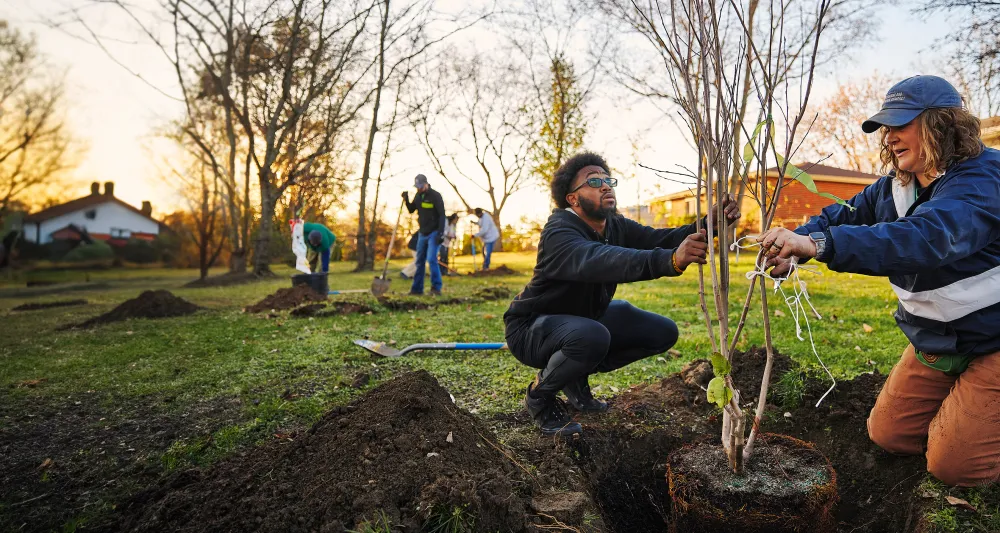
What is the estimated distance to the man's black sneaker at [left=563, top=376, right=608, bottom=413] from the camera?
3410mm

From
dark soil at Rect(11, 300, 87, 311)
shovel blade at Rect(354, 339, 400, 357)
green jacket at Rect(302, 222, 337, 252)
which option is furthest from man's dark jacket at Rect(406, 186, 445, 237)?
dark soil at Rect(11, 300, 87, 311)

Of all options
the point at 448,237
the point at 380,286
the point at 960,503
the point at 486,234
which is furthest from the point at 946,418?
the point at 486,234

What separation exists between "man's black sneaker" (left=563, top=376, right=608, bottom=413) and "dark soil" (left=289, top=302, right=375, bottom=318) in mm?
4885

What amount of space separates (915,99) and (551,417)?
2.12 metres

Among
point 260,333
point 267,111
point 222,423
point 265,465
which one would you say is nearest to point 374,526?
point 265,465

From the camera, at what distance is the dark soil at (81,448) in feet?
7.86

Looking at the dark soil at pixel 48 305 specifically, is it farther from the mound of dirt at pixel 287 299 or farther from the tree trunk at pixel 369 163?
the tree trunk at pixel 369 163

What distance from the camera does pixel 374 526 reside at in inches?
69.1

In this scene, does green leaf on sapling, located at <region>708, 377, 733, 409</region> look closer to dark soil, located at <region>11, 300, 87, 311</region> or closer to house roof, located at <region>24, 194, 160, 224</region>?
dark soil, located at <region>11, 300, 87, 311</region>

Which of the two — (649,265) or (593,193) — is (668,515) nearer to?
(649,265)

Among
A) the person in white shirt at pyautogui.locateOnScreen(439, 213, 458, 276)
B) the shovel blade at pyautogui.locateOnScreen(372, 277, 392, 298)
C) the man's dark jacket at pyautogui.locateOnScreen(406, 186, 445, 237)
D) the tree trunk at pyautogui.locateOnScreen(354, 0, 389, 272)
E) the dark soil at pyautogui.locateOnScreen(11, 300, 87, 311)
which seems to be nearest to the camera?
the dark soil at pyautogui.locateOnScreen(11, 300, 87, 311)

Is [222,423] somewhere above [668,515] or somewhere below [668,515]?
above

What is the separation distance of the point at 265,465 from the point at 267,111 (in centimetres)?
1700

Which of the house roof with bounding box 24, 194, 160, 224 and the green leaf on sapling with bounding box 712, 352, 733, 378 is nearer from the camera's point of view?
the green leaf on sapling with bounding box 712, 352, 733, 378
